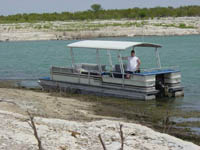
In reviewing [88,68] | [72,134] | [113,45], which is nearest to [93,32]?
[88,68]

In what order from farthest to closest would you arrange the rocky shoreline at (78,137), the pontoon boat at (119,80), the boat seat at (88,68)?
the boat seat at (88,68)
the pontoon boat at (119,80)
the rocky shoreline at (78,137)

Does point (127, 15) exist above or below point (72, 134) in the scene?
below

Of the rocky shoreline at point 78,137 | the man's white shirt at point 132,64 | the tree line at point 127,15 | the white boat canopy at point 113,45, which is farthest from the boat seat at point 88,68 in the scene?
the tree line at point 127,15

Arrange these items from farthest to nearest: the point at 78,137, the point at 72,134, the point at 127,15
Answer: the point at 127,15 < the point at 72,134 < the point at 78,137

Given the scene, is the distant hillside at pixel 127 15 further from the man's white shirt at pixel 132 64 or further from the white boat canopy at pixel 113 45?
the man's white shirt at pixel 132 64

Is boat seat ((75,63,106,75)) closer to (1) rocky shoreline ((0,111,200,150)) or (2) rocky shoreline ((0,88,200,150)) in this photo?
(2) rocky shoreline ((0,88,200,150))

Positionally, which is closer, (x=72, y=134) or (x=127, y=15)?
(x=72, y=134)

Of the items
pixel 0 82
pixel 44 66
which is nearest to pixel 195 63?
pixel 44 66

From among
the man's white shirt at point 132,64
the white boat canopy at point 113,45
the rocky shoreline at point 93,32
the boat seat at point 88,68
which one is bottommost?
the rocky shoreline at point 93,32

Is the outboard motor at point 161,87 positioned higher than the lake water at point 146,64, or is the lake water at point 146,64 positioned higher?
the outboard motor at point 161,87

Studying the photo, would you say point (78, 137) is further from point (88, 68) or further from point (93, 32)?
point (93, 32)

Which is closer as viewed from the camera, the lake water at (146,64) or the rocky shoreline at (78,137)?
the rocky shoreline at (78,137)

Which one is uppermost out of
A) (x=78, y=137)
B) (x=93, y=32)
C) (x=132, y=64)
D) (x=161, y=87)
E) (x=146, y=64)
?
(x=132, y=64)

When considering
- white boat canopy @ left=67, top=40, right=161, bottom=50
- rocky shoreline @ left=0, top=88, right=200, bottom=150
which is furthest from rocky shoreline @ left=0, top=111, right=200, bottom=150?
white boat canopy @ left=67, top=40, right=161, bottom=50
